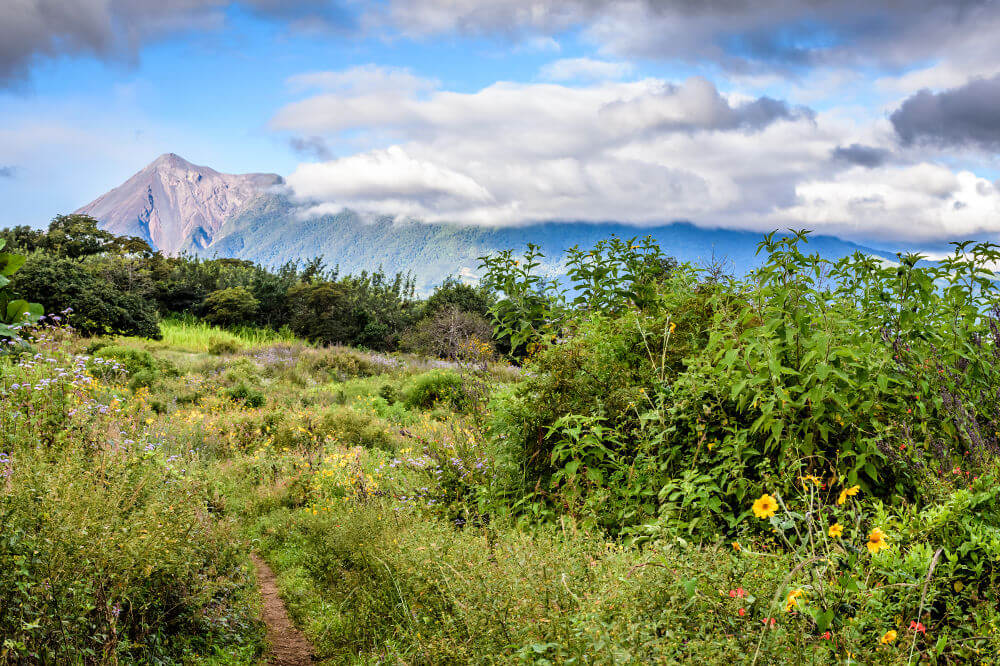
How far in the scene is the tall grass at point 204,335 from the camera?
18.9m

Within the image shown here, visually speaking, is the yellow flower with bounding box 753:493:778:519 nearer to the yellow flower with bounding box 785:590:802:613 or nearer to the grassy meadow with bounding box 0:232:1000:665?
the grassy meadow with bounding box 0:232:1000:665

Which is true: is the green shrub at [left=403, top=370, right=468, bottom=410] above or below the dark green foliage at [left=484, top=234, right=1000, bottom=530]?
below

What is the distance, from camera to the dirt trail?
4.07 meters

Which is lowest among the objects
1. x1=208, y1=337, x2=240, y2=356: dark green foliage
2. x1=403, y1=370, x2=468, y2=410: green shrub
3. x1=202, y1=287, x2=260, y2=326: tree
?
x1=403, y1=370, x2=468, y2=410: green shrub

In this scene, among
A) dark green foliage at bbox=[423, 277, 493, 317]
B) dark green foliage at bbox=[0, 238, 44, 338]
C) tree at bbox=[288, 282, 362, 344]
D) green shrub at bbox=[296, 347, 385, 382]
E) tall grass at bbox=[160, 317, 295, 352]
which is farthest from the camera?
dark green foliage at bbox=[423, 277, 493, 317]

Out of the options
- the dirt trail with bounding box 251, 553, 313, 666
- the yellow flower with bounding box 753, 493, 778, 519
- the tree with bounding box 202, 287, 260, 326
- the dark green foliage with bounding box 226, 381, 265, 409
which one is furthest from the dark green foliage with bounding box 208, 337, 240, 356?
the yellow flower with bounding box 753, 493, 778, 519

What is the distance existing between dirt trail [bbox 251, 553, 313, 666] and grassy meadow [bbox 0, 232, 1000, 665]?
0.11 metres

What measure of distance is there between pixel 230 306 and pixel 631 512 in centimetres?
2520

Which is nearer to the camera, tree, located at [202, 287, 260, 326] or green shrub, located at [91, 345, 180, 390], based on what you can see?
green shrub, located at [91, 345, 180, 390]

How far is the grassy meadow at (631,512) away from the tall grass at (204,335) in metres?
13.8

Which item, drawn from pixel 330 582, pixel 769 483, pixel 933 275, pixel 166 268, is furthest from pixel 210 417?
pixel 166 268

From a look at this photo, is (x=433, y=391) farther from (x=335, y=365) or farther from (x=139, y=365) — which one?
(x=139, y=365)

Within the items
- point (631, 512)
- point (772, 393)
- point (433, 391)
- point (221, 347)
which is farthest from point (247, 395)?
point (772, 393)

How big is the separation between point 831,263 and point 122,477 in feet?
15.5
